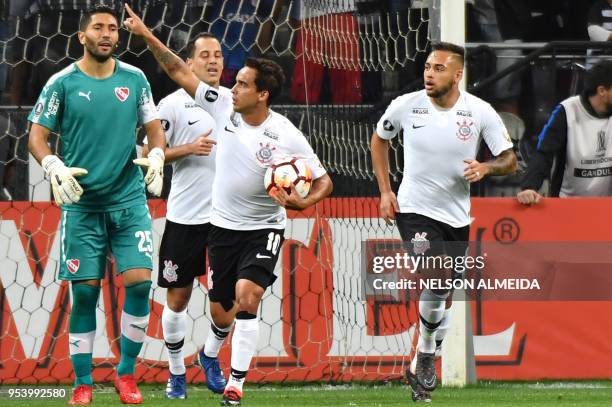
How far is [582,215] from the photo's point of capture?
37.1 ft

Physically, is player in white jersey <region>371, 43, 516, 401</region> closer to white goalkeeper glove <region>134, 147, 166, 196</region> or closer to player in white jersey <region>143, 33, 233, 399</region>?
player in white jersey <region>143, 33, 233, 399</region>

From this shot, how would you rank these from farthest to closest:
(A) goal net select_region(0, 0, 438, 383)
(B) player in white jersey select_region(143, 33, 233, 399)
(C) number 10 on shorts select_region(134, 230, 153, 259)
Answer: (A) goal net select_region(0, 0, 438, 383) < (B) player in white jersey select_region(143, 33, 233, 399) < (C) number 10 on shorts select_region(134, 230, 153, 259)

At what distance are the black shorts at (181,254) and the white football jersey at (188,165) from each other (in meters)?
0.07

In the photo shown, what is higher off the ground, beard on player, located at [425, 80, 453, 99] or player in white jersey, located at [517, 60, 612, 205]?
beard on player, located at [425, 80, 453, 99]

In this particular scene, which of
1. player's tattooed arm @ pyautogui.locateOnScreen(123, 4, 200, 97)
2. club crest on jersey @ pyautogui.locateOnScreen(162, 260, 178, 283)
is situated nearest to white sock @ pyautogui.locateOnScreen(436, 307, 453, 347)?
club crest on jersey @ pyautogui.locateOnScreen(162, 260, 178, 283)

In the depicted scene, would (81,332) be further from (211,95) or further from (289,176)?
(211,95)

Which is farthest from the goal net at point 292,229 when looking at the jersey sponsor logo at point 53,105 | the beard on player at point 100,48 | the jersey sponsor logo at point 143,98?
the beard on player at point 100,48

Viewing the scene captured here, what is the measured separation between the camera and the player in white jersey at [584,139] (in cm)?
1164

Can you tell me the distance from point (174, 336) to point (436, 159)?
220cm

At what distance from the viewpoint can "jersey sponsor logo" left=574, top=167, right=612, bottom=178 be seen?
11.7m

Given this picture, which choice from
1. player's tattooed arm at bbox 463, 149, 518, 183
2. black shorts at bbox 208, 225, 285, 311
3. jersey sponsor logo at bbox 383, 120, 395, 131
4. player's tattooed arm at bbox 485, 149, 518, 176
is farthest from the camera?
jersey sponsor logo at bbox 383, 120, 395, 131

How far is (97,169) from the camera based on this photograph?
29.4 feet

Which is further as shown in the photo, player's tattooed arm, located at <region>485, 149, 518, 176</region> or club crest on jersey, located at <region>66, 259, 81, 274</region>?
player's tattooed arm, located at <region>485, 149, 518, 176</region>

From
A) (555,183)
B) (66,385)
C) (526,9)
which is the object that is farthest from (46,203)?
(526,9)
